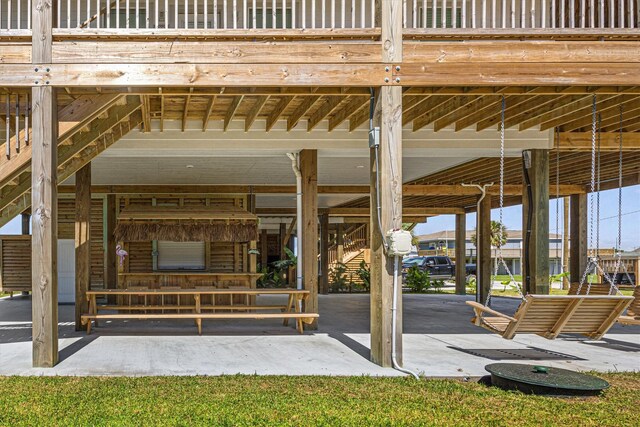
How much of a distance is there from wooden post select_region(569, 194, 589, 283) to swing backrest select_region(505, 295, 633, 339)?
34.0ft

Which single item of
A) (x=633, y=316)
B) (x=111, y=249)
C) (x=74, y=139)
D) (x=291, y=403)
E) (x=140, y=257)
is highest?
(x=74, y=139)

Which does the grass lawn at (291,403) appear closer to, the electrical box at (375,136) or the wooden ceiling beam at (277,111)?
the electrical box at (375,136)

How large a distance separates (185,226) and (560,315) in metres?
8.12

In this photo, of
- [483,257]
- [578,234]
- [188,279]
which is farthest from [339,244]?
[188,279]

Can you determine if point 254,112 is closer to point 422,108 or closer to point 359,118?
point 359,118

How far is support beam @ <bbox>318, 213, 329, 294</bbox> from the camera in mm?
18531

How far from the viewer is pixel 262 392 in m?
5.50

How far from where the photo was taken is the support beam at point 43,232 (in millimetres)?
6488

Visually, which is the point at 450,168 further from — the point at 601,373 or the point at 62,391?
the point at 62,391

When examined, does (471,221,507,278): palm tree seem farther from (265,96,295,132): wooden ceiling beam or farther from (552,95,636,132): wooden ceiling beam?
(265,96,295,132): wooden ceiling beam

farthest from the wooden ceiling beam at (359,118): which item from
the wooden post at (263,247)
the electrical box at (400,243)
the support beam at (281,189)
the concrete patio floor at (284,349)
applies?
the wooden post at (263,247)

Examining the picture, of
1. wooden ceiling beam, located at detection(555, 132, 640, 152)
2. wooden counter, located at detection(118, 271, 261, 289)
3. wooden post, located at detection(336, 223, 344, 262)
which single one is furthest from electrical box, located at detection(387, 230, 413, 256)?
wooden post, located at detection(336, 223, 344, 262)

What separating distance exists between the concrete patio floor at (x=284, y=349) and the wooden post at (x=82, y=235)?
1.74 feet

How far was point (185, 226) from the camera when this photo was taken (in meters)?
12.8
